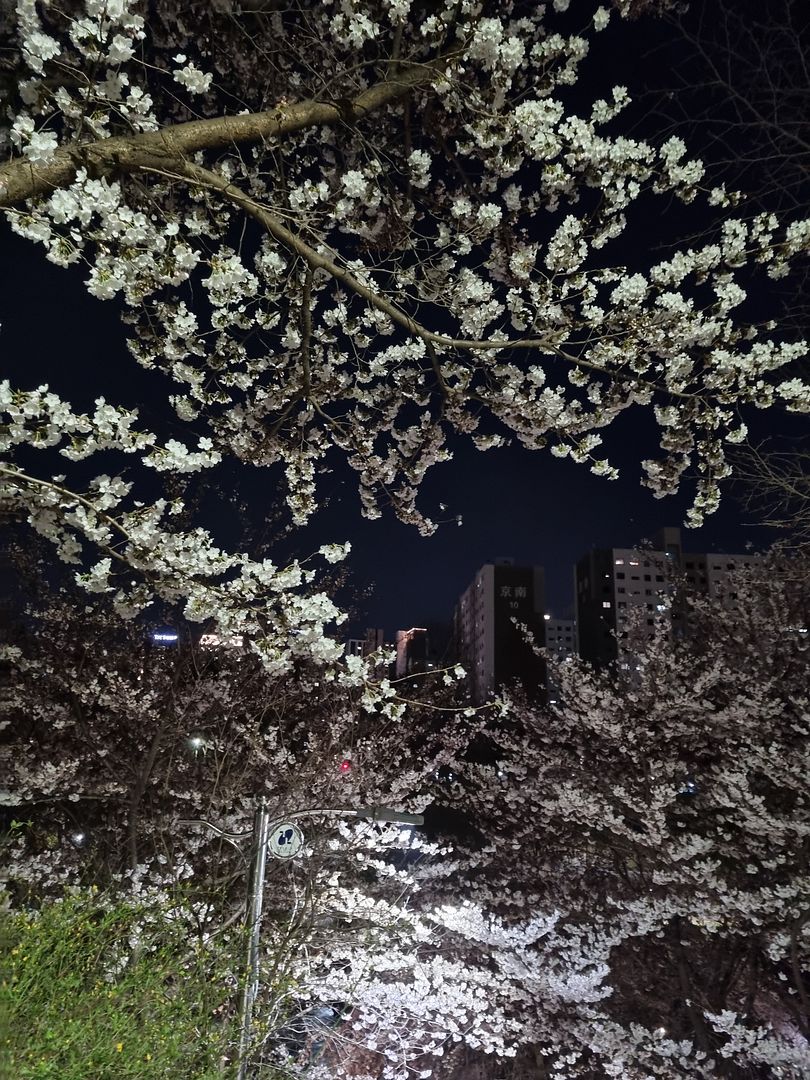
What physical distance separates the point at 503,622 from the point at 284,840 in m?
56.1

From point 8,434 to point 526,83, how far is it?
3763 millimetres

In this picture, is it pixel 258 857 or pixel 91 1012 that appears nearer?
pixel 91 1012

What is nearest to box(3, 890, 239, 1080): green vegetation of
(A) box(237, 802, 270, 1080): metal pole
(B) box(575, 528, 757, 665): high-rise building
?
(A) box(237, 802, 270, 1080): metal pole

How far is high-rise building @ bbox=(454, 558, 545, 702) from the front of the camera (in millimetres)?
58688

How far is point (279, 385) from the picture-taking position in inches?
222

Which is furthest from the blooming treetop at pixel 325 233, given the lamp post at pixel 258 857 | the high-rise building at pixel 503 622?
the high-rise building at pixel 503 622

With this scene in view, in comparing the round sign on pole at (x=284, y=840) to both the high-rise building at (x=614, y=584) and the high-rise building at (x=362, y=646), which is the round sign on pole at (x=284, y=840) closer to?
the high-rise building at (x=362, y=646)

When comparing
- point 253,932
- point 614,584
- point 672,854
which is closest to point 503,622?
point 614,584

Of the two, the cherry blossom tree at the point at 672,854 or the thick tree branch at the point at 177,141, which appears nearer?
the thick tree branch at the point at 177,141

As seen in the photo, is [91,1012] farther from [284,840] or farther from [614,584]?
[614,584]

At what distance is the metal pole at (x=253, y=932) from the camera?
5033 millimetres

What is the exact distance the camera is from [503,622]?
62094mm

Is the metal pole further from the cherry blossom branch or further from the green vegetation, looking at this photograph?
the cherry blossom branch

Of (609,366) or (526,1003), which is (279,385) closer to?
(609,366)
